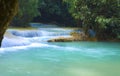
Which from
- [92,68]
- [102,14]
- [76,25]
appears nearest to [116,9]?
[102,14]

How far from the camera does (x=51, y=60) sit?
13312 mm

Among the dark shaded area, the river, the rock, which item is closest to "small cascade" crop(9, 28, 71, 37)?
the rock

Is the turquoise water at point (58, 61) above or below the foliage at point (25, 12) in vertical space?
below

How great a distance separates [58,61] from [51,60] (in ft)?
1.22

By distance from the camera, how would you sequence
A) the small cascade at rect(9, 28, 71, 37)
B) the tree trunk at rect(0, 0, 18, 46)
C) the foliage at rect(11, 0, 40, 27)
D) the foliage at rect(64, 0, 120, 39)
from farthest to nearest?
the foliage at rect(11, 0, 40, 27)
the foliage at rect(64, 0, 120, 39)
the small cascade at rect(9, 28, 71, 37)
the tree trunk at rect(0, 0, 18, 46)

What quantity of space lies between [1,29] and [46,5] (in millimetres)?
28309

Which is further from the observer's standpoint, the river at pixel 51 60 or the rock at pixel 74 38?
the rock at pixel 74 38

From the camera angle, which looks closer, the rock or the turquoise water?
the turquoise water

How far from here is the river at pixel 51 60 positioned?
1053 cm

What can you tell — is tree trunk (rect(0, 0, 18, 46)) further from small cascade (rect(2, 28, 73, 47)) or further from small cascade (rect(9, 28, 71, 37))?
small cascade (rect(9, 28, 71, 37))

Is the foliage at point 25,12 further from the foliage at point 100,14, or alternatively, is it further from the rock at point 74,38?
the rock at point 74,38

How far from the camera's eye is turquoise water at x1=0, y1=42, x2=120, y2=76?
10438 mm

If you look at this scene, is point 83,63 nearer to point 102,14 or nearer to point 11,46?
point 11,46

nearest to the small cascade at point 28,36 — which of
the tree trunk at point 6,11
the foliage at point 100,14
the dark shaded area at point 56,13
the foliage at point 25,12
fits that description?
the foliage at point 100,14
